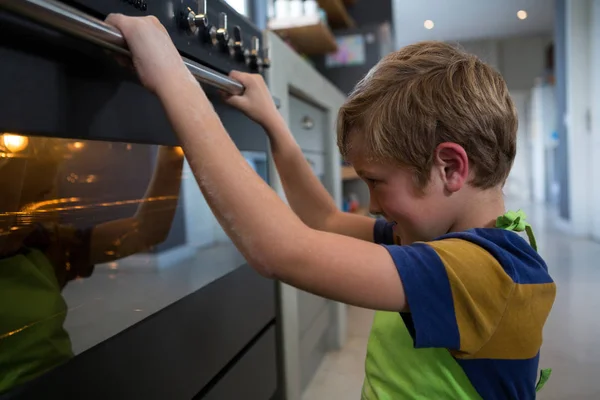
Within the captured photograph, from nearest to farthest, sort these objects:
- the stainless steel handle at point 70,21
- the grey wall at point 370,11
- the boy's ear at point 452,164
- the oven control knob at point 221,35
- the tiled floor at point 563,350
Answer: the stainless steel handle at point 70,21 < the boy's ear at point 452,164 < the oven control knob at point 221,35 < the tiled floor at point 563,350 < the grey wall at point 370,11

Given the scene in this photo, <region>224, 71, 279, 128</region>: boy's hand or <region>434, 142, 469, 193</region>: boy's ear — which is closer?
<region>434, 142, 469, 193</region>: boy's ear

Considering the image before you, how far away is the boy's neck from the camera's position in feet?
2.10

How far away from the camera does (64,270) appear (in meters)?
0.65

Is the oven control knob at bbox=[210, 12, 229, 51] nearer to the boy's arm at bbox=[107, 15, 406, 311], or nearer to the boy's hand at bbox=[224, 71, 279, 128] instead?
the boy's hand at bbox=[224, 71, 279, 128]

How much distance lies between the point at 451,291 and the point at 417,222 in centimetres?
14

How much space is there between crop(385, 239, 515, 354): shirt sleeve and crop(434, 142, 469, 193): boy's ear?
0.10 m

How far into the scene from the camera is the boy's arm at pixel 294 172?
80 centimetres

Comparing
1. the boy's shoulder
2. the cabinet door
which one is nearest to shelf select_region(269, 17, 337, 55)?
the cabinet door

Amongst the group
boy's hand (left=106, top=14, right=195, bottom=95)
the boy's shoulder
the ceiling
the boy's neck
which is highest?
the ceiling

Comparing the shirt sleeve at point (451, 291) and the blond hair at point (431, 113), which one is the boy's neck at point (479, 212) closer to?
the blond hair at point (431, 113)

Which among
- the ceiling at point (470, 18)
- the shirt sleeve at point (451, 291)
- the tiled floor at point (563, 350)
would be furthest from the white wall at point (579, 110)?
the shirt sleeve at point (451, 291)

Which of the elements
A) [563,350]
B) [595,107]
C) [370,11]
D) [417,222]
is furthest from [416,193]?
[595,107]

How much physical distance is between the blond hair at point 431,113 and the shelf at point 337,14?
8.23 ft

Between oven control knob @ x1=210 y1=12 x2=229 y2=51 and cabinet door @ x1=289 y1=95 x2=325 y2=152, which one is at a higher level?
oven control knob @ x1=210 y1=12 x2=229 y2=51
